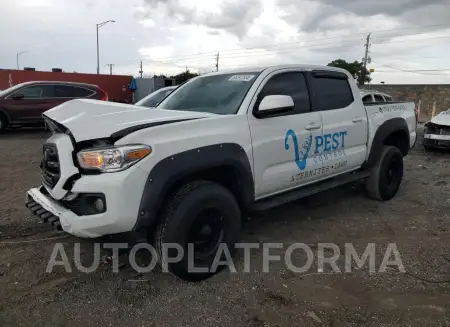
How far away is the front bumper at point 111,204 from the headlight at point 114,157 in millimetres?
54

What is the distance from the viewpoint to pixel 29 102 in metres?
12.5

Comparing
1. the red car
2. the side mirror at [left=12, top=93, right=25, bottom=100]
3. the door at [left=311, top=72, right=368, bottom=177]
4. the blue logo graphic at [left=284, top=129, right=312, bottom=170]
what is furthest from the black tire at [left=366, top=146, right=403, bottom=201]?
the side mirror at [left=12, top=93, right=25, bottom=100]

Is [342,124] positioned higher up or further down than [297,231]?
higher up

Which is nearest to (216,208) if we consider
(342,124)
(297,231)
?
(297,231)

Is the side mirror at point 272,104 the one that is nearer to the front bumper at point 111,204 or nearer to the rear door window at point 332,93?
the rear door window at point 332,93

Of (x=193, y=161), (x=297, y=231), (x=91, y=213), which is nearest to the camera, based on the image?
(x=91, y=213)

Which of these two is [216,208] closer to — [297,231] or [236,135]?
[236,135]

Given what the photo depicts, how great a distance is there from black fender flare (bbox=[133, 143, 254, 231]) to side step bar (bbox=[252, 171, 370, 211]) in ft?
0.73

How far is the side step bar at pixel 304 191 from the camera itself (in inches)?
150

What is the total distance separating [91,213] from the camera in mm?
2893

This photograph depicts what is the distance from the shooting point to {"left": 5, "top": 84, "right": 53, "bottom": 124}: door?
12305mm

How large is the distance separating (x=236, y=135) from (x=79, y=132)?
128 cm

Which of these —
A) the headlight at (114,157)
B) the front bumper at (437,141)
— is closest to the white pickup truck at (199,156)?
the headlight at (114,157)

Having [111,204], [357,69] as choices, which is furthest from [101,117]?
[357,69]
